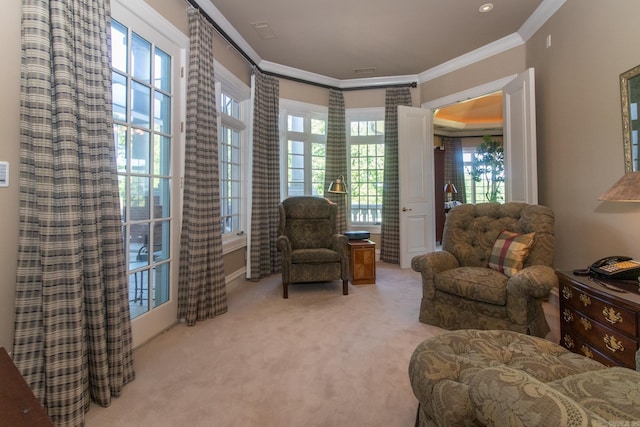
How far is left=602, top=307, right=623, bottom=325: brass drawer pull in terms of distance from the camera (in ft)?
4.95

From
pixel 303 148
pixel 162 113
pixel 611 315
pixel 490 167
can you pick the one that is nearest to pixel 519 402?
pixel 611 315

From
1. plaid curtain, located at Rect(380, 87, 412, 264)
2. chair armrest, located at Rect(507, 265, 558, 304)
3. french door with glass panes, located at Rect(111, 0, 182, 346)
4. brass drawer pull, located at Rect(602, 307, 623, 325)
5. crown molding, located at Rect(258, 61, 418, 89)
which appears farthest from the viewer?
plaid curtain, located at Rect(380, 87, 412, 264)

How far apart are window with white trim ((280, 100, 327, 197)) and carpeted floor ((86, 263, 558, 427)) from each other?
6.97 feet

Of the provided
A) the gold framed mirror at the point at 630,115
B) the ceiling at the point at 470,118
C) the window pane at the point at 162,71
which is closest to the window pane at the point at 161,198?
the window pane at the point at 162,71

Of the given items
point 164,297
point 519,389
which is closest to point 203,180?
point 164,297

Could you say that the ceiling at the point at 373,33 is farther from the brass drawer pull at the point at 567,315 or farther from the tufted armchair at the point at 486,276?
the brass drawer pull at the point at 567,315

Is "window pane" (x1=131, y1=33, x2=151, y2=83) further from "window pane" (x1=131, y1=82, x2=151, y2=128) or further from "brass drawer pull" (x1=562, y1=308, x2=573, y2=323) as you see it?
"brass drawer pull" (x1=562, y1=308, x2=573, y2=323)

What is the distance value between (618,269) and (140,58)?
322 cm

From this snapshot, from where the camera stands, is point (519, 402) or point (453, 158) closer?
point (519, 402)

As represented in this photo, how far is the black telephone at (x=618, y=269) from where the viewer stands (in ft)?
5.70

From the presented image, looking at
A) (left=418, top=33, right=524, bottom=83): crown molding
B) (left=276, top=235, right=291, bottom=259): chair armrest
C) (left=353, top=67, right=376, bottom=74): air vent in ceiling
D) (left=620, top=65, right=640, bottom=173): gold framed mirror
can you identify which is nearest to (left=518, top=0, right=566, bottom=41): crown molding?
(left=418, top=33, right=524, bottom=83): crown molding

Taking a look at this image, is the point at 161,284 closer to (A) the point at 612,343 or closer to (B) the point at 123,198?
(B) the point at 123,198

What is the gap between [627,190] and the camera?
1632 millimetres

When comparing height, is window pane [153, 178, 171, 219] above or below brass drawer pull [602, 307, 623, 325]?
above
